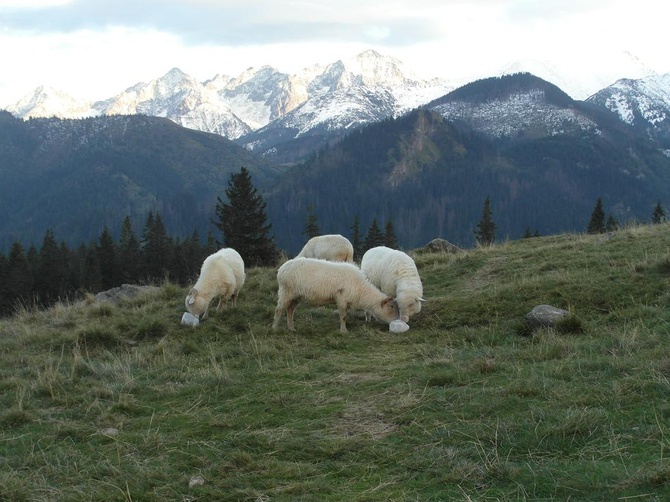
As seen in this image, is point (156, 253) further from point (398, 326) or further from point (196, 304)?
point (398, 326)

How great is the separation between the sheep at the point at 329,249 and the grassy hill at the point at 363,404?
4.94 m

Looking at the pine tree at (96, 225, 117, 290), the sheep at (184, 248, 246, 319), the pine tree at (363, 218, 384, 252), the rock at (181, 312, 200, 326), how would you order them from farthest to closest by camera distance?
the pine tree at (96, 225, 117, 290)
the pine tree at (363, 218, 384, 252)
the sheep at (184, 248, 246, 319)
the rock at (181, 312, 200, 326)

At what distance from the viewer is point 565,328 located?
10781 millimetres

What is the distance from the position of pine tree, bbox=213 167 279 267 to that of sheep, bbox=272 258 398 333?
122 feet

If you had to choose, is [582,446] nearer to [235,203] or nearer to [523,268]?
[523,268]

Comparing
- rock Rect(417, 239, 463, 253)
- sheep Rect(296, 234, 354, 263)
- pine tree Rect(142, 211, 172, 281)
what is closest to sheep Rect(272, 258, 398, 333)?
sheep Rect(296, 234, 354, 263)

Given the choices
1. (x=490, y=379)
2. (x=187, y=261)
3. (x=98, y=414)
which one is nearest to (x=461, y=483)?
(x=490, y=379)

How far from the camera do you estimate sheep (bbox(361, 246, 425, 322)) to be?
13555mm

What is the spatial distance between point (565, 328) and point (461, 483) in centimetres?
626

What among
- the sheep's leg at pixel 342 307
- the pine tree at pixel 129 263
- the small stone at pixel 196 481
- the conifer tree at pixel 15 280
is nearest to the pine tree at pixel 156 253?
the pine tree at pixel 129 263

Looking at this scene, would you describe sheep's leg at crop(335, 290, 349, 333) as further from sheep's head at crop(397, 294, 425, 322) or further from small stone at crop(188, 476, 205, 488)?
small stone at crop(188, 476, 205, 488)

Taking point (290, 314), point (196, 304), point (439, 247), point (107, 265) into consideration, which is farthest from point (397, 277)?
point (107, 265)

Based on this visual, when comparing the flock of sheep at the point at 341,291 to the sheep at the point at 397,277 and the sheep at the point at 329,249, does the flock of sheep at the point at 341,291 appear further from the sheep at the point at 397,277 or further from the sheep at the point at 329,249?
the sheep at the point at 329,249

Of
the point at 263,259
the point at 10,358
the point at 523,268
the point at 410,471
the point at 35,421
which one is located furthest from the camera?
the point at 263,259
